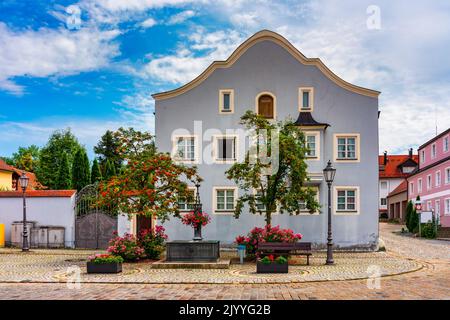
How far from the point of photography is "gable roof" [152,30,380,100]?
26578mm

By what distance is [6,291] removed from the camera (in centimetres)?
1293

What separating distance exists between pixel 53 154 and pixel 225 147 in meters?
40.2

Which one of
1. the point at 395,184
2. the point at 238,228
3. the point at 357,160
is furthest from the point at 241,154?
the point at 395,184

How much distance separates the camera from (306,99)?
26828mm

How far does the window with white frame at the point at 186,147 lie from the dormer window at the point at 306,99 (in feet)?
19.8

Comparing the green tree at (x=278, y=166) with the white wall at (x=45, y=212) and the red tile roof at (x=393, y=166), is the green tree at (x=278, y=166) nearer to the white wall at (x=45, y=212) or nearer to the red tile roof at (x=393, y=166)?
the white wall at (x=45, y=212)

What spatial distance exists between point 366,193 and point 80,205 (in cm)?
1497

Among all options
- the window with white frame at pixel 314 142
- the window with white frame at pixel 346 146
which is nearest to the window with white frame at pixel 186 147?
the window with white frame at pixel 314 142

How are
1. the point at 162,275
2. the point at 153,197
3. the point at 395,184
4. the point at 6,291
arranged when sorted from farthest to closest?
the point at 395,184 → the point at 153,197 → the point at 162,275 → the point at 6,291

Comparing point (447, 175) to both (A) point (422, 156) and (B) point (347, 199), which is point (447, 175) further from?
(B) point (347, 199)

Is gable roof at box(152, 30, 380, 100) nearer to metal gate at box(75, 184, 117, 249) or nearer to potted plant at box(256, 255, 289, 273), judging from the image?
metal gate at box(75, 184, 117, 249)

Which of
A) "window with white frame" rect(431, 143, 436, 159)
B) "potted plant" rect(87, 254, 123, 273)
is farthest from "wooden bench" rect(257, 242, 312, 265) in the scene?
"window with white frame" rect(431, 143, 436, 159)

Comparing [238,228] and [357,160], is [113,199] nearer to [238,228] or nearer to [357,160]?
[238,228]

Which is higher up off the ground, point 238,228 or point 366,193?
point 366,193
